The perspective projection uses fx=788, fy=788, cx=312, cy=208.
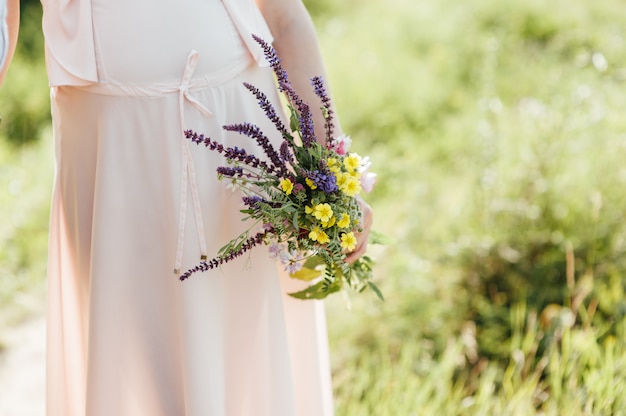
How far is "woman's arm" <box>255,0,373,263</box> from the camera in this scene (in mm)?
1762

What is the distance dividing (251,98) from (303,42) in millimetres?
200

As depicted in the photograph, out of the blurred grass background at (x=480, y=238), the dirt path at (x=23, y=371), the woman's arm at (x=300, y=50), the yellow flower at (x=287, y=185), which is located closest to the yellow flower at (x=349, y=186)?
the yellow flower at (x=287, y=185)

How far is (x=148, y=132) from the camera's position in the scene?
5.12 feet

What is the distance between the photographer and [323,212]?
148 cm

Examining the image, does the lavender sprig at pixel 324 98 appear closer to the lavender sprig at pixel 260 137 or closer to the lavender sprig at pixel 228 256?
the lavender sprig at pixel 260 137

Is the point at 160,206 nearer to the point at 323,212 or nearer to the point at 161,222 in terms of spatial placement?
Result: the point at 161,222

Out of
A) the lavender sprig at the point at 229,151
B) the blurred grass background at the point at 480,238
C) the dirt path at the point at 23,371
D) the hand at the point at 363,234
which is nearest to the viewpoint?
the lavender sprig at the point at 229,151

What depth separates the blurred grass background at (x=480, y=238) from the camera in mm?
2664

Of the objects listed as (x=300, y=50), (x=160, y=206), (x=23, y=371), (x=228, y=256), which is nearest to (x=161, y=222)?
(x=160, y=206)

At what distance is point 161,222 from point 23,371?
2032mm

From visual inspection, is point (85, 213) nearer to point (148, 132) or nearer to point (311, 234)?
point (148, 132)

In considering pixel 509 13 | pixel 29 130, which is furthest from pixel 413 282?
pixel 509 13

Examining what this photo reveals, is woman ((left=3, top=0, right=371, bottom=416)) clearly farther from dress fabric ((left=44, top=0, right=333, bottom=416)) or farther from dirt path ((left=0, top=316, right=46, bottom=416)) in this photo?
dirt path ((left=0, top=316, right=46, bottom=416))

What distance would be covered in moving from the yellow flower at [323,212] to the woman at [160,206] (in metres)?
0.23
